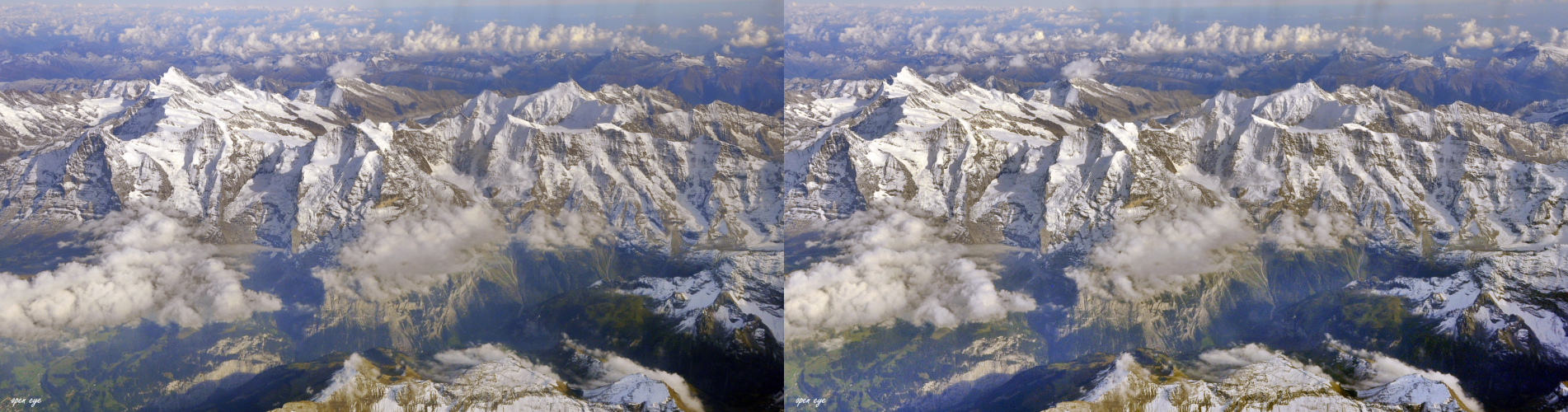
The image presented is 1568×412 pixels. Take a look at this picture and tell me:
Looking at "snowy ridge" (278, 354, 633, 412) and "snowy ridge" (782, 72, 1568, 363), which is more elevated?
"snowy ridge" (278, 354, 633, 412)

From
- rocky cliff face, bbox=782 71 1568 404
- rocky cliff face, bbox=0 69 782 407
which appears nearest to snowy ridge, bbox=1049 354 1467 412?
rocky cliff face, bbox=782 71 1568 404

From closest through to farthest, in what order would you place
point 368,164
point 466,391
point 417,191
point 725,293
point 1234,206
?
point 466,391 < point 725,293 < point 417,191 < point 368,164 < point 1234,206

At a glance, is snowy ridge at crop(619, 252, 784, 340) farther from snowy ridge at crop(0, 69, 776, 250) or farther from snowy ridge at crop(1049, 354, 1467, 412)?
snowy ridge at crop(1049, 354, 1467, 412)

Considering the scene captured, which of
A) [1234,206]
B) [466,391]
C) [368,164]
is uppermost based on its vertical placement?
[368,164]

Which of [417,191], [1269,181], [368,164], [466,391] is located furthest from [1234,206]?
[368,164]

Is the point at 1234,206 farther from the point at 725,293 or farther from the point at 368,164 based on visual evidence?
the point at 368,164

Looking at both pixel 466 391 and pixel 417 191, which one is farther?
pixel 417 191

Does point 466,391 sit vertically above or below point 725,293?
below

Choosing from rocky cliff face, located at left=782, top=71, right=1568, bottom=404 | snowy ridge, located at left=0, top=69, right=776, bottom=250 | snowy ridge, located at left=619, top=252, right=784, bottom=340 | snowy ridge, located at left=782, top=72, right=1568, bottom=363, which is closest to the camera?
snowy ridge, located at left=619, top=252, right=784, bottom=340

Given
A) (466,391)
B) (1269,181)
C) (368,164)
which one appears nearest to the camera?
(466,391)

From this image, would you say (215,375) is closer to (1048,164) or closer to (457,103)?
(457,103)

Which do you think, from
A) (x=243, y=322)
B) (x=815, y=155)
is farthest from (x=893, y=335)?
(x=243, y=322)
